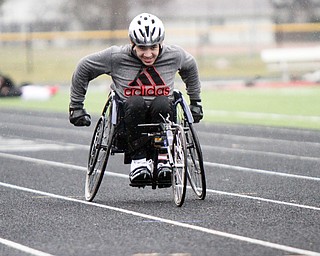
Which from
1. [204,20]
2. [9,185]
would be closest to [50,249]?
[9,185]

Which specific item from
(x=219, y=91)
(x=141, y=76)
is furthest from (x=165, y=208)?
(x=219, y=91)

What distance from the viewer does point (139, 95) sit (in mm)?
10547

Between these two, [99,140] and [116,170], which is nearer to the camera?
[99,140]

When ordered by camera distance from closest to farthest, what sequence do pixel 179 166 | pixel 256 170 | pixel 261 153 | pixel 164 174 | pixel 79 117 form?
pixel 179 166, pixel 164 174, pixel 79 117, pixel 256 170, pixel 261 153

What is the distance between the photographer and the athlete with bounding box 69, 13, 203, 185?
1047cm

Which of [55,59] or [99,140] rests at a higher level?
[99,140]

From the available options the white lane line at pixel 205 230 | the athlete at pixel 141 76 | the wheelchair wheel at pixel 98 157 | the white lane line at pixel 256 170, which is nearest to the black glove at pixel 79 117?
the athlete at pixel 141 76

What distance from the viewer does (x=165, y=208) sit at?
10.2 meters

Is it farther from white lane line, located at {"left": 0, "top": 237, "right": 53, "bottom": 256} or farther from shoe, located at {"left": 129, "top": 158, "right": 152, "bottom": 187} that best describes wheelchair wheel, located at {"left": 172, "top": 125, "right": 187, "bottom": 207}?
white lane line, located at {"left": 0, "top": 237, "right": 53, "bottom": 256}

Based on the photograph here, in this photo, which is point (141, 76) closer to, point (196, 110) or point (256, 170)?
point (196, 110)

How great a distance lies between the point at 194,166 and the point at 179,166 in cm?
42

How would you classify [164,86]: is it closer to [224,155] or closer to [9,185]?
[9,185]

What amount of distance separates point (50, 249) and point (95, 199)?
9.74 feet

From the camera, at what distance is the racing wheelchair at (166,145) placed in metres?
10.1
